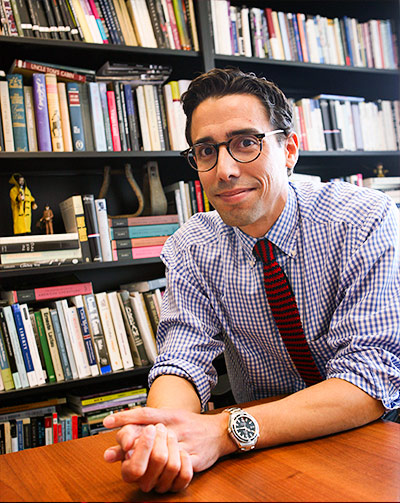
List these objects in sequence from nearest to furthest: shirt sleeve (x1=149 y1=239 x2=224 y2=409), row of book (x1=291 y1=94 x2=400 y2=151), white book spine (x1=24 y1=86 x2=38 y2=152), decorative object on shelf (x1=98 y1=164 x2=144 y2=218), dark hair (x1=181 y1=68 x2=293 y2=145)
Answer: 1. shirt sleeve (x1=149 y1=239 x2=224 y2=409)
2. dark hair (x1=181 y1=68 x2=293 y2=145)
3. white book spine (x1=24 y1=86 x2=38 y2=152)
4. decorative object on shelf (x1=98 y1=164 x2=144 y2=218)
5. row of book (x1=291 y1=94 x2=400 y2=151)

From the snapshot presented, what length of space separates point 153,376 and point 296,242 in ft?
1.50

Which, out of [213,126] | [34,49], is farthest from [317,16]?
[213,126]

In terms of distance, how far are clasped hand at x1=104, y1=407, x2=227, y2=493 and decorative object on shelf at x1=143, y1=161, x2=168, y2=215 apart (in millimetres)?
1392

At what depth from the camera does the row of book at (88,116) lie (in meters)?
1.93

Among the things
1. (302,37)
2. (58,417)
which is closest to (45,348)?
(58,417)

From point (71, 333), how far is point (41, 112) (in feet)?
2.76

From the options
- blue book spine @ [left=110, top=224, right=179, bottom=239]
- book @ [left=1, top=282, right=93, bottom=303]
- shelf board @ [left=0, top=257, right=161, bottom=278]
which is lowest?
book @ [left=1, top=282, right=93, bottom=303]

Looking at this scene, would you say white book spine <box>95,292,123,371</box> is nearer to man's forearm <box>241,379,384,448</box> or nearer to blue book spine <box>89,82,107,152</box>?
blue book spine <box>89,82,107,152</box>

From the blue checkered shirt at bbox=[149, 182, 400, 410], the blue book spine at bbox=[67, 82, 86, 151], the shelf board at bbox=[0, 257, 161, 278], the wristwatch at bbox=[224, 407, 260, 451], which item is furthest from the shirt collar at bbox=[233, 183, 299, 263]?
the blue book spine at bbox=[67, 82, 86, 151]

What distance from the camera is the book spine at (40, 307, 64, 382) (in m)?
1.92

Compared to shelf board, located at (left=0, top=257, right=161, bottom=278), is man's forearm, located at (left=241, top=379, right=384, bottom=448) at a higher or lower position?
lower

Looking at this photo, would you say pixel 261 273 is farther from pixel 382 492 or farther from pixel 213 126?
pixel 382 492

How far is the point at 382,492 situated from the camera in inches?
25.5

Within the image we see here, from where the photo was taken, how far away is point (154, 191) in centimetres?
219
